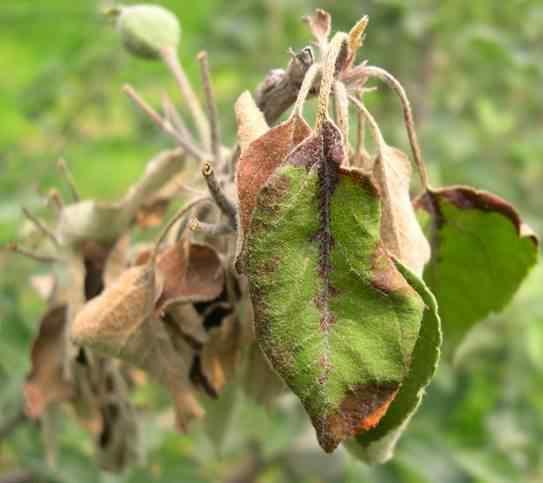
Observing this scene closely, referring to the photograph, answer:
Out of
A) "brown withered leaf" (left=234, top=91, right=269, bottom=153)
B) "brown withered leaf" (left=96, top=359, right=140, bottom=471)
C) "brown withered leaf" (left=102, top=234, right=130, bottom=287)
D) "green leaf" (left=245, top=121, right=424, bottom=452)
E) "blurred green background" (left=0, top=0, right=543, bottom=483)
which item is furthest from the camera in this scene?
"blurred green background" (left=0, top=0, right=543, bottom=483)

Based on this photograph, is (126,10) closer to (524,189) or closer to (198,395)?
(198,395)

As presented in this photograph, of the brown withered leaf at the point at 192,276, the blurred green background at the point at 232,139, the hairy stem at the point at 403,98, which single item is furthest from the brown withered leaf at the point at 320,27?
the blurred green background at the point at 232,139

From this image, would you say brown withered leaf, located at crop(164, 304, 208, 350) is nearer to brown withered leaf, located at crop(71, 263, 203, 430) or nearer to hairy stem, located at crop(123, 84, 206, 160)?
brown withered leaf, located at crop(71, 263, 203, 430)

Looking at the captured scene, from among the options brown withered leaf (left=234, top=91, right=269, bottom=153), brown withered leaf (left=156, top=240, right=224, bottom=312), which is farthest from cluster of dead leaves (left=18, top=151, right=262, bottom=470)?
brown withered leaf (left=234, top=91, right=269, bottom=153)

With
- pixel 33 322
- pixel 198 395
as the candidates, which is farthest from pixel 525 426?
pixel 198 395

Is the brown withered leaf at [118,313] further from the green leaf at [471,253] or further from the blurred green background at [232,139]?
the blurred green background at [232,139]

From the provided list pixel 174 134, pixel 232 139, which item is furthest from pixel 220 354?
pixel 232 139

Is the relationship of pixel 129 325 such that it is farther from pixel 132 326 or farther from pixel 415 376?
pixel 415 376
